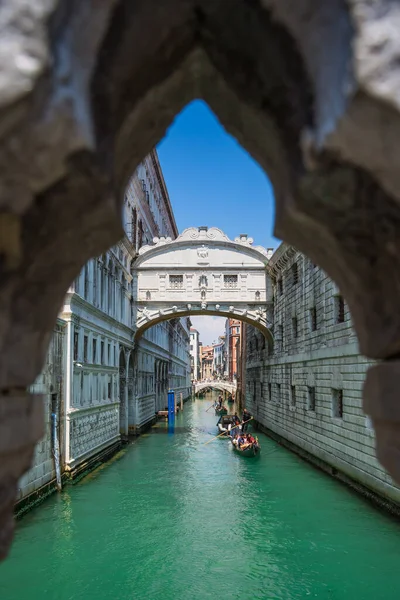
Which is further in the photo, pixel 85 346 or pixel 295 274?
pixel 295 274

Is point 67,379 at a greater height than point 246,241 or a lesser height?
lesser

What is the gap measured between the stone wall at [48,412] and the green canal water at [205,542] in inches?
18.4

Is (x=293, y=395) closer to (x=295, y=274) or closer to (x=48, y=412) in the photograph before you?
(x=295, y=274)

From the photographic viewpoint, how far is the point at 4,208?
1.80 meters

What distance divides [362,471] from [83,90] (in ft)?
36.0

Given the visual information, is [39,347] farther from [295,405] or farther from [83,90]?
[295,405]

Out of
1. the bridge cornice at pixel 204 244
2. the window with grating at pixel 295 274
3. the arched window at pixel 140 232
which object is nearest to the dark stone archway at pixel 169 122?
the window with grating at pixel 295 274

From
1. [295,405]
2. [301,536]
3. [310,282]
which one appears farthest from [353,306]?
[295,405]

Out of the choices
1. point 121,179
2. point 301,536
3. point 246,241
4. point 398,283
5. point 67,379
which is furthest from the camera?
point 246,241

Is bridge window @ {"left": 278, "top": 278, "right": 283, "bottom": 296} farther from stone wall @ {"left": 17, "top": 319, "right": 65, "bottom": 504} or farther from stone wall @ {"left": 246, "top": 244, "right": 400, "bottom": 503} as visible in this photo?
stone wall @ {"left": 17, "top": 319, "right": 65, "bottom": 504}

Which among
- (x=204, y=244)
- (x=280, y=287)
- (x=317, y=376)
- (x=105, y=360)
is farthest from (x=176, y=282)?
(x=317, y=376)

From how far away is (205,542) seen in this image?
888 cm

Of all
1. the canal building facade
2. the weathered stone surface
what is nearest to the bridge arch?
the canal building facade

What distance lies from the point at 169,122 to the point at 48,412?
→ 31.8 ft
